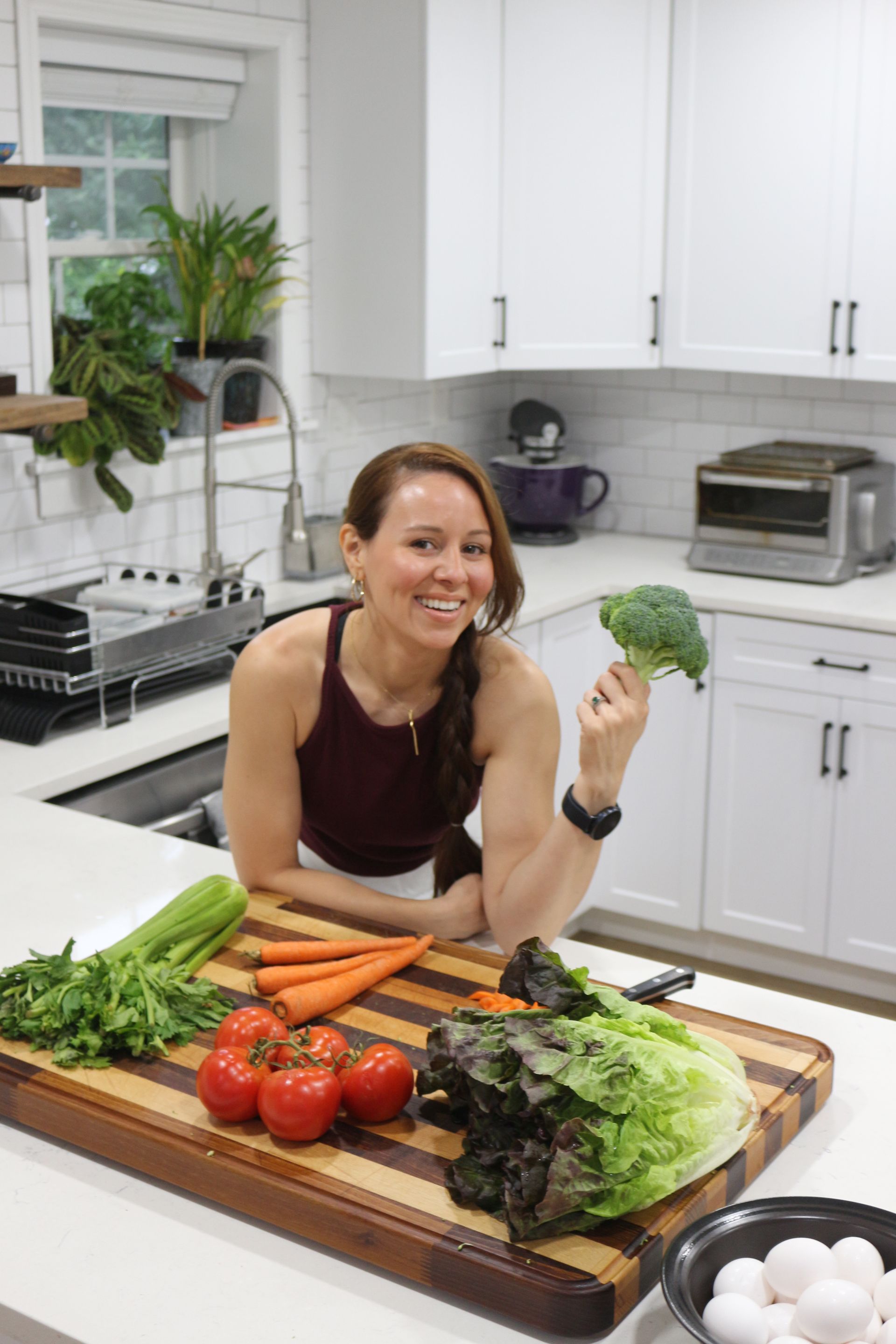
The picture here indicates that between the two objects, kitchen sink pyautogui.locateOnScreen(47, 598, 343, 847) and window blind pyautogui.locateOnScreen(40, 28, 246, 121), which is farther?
window blind pyautogui.locateOnScreen(40, 28, 246, 121)

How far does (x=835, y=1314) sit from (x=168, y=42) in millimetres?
3206

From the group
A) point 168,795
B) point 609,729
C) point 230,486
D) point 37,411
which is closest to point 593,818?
point 609,729

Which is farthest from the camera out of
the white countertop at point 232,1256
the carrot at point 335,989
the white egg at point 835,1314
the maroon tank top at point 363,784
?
the maroon tank top at point 363,784

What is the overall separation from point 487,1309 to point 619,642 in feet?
2.58

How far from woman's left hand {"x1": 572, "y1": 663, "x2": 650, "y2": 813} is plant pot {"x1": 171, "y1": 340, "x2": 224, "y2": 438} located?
192 cm

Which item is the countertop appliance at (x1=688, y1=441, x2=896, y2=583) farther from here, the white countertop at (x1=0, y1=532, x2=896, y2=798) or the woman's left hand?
the woman's left hand

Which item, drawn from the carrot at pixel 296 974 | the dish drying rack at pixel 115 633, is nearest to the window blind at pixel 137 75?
the dish drying rack at pixel 115 633

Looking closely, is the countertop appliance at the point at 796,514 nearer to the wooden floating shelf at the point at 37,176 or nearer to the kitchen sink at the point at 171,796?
the kitchen sink at the point at 171,796

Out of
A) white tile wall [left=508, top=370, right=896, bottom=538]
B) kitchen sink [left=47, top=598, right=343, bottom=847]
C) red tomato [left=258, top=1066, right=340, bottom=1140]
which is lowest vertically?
kitchen sink [left=47, top=598, right=343, bottom=847]

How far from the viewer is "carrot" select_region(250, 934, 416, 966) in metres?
1.64

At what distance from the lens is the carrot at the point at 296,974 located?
157 centimetres

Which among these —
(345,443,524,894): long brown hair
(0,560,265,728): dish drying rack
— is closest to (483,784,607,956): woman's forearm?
(345,443,524,894): long brown hair

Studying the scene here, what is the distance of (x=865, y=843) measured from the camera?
3.52 metres

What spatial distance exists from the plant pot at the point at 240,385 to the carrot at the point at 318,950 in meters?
2.19
